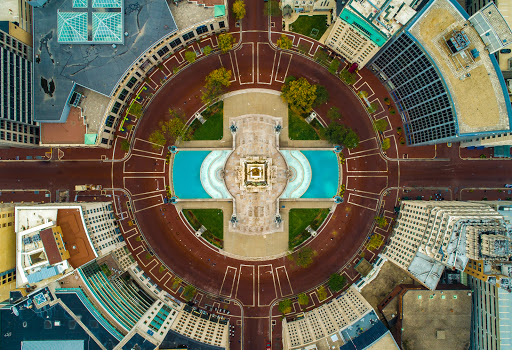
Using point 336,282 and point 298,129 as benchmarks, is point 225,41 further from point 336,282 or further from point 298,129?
point 336,282

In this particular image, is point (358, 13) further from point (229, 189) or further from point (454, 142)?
point (229, 189)

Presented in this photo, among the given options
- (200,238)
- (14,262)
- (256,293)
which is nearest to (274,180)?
(200,238)

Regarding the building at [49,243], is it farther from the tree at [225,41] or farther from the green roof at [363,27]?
the green roof at [363,27]

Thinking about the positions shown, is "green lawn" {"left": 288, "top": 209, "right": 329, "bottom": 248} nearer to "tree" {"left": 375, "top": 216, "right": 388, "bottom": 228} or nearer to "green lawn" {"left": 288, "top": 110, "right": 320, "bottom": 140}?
"tree" {"left": 375, "top": 216, "right": 388, "bottom": 228}

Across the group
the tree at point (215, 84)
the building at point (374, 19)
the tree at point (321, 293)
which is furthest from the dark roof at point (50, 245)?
the building at point (374, 19)

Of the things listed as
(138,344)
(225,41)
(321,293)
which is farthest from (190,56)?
A: (321,293)

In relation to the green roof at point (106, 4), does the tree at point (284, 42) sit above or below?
below
